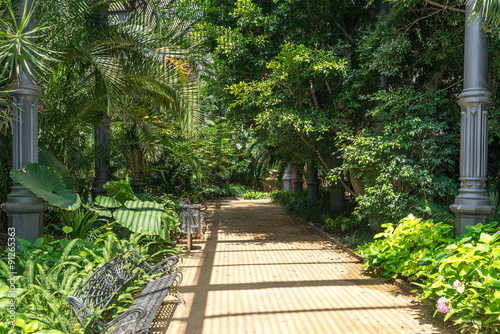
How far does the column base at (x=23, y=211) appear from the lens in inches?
166

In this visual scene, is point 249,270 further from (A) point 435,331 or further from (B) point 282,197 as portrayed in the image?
(B) point 282,197

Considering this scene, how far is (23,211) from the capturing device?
4.23 meters

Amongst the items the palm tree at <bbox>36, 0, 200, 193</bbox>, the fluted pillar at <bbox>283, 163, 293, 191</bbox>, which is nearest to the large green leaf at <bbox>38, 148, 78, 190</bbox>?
the palm tree at <bbox>36, 0, 200, 193</bbox>

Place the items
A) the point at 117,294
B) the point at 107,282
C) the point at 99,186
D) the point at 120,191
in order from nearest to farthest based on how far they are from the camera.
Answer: the point at 107,282 < the point at 117,294 < the point at 120,191 < the point at 99,186

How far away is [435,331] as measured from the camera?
140 inches

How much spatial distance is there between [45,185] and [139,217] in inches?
56.3

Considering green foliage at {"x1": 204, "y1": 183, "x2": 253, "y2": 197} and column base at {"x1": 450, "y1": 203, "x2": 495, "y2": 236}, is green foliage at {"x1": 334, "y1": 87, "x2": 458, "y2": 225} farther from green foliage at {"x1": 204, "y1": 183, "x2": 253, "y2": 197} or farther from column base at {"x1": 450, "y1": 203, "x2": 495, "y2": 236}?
green foliage at {"x1": 204, "y1": 183, "x2": 253, "y2": 197}

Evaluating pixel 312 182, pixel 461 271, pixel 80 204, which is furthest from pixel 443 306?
pixel 312 182

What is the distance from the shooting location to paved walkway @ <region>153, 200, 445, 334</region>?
12.2 feet

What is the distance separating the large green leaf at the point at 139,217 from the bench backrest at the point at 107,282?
0.99 metres

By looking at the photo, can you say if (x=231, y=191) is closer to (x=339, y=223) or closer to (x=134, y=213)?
(x=339, y=223)

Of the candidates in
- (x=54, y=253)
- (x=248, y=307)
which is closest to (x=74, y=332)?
(x=54, y=253)

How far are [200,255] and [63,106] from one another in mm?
3833

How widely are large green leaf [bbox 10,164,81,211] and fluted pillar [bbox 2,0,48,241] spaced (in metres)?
0.15
